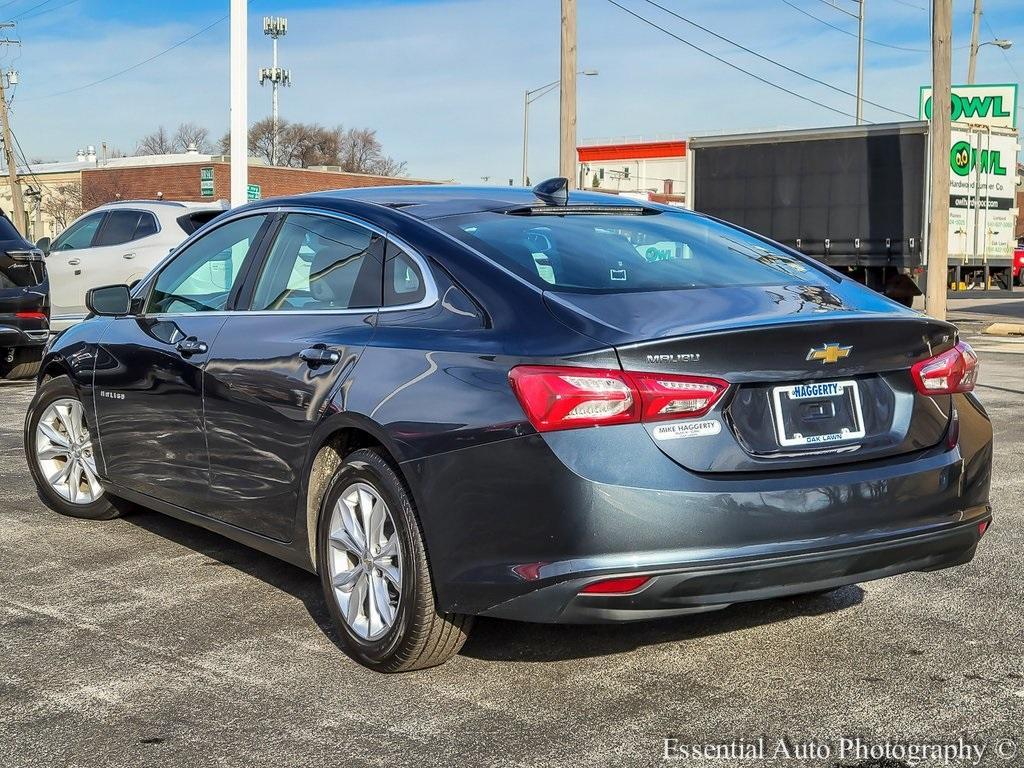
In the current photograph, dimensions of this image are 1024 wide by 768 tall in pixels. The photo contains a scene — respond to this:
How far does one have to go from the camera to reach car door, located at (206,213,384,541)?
452 cm

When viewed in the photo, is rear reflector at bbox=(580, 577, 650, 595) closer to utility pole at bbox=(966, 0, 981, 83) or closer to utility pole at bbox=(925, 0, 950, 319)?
utility pole at bbox=(925, 0, 950, 319)

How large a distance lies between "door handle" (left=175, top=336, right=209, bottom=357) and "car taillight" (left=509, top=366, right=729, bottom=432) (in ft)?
6.65

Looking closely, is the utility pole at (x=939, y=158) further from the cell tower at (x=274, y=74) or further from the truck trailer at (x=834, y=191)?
the cell tower at (x=274, y=74)

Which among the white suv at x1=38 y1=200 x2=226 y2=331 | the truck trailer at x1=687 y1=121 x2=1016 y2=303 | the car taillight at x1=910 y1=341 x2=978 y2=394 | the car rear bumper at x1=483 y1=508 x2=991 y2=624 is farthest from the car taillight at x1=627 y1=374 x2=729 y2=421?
the truck trailer at x1=687 y1=121 x2=1016 y2=303

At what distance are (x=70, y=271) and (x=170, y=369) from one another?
1194 centimetres

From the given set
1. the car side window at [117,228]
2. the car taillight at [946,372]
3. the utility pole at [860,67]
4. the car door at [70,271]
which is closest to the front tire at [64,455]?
the car taillight at [946,372]

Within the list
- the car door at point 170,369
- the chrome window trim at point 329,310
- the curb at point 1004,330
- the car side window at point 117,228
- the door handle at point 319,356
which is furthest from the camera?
the curb at point 1004,330

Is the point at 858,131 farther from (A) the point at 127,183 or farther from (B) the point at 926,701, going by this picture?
(A) the point at 127,183

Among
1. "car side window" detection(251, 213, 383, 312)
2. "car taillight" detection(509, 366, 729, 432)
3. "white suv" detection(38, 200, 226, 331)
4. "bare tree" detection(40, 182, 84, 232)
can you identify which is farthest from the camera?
"bare tree" detection(40, 182, 84, 232)

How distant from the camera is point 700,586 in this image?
366 centimetres

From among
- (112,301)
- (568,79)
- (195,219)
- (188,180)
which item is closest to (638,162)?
(188,180)

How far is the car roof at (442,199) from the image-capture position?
4.76 meters

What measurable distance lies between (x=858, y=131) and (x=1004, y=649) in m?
18.7

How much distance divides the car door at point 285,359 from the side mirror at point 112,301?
1055 millimetres
